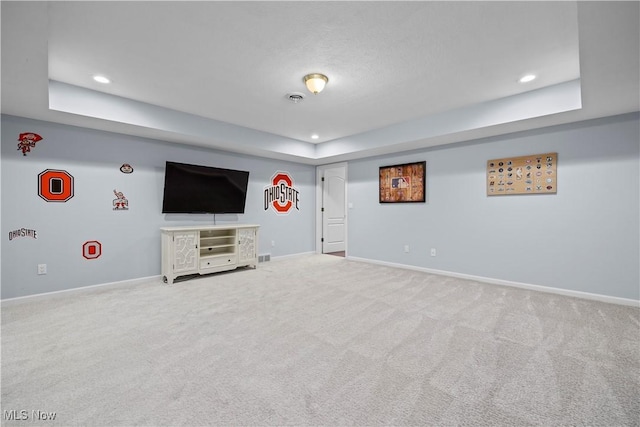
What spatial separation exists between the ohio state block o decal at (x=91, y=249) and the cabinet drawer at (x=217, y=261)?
1.31m

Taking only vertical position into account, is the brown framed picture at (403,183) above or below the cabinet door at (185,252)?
above

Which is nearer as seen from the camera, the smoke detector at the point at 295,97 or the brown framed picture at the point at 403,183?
the smoke detector at the point at 295,97

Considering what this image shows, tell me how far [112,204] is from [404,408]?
4279 millimetres

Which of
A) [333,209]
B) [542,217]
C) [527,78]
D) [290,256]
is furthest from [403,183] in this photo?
[290,256]

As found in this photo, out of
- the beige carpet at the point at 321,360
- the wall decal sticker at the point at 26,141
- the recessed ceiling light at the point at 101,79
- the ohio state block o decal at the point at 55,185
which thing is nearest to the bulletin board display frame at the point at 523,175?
the beige carpet at the point at 321,360

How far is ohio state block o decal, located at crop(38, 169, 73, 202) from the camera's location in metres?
3.38

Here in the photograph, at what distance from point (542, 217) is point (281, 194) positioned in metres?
4.47

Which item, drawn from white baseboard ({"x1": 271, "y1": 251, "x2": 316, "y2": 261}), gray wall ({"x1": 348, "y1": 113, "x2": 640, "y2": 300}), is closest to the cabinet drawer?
white baseboard ({"x1": 271, "y1": 251, "x2": 316, "y2": 261})

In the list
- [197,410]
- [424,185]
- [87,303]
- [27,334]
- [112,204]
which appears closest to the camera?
[197,410]

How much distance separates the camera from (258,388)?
5.70 feet

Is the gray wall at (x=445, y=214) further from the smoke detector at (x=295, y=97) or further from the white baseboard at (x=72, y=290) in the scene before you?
the smoke detector at (x=295, y=97)

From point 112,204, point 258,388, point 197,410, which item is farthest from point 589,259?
point 112,204

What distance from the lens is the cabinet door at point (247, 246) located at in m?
4.90

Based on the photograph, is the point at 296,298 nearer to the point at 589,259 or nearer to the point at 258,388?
the point at 258,388
